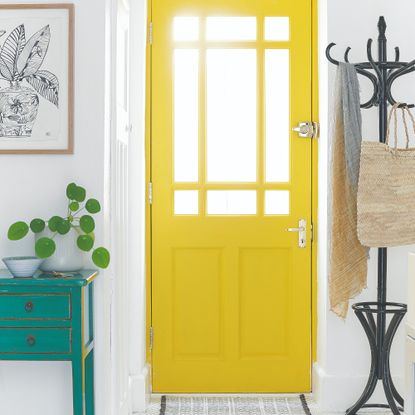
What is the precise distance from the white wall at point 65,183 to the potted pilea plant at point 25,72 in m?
0.12

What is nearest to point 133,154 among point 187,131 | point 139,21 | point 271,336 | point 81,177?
point 187,131

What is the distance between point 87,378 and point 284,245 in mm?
1463

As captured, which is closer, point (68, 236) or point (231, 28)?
point (68, 236)

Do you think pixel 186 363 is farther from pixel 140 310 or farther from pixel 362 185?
pixel 362 185

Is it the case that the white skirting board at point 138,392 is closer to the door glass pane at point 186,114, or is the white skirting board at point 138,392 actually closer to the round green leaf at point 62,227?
the door glass pane at point 186,114

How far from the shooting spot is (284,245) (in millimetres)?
4047

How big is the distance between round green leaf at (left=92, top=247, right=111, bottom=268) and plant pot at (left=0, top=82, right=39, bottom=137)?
570 mm

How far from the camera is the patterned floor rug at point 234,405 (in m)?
3.81

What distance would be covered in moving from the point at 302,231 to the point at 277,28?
3.47ft

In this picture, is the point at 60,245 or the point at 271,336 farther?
the point at 271,336

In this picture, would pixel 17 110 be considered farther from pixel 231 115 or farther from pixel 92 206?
pixel 231 115

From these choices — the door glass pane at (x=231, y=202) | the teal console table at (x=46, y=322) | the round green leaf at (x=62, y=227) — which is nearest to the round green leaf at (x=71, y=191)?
the round green leaf at (x=62, y=227)

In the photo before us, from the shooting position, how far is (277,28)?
4047 mm

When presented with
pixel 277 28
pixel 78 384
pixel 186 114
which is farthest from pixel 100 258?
pixel 277 28
